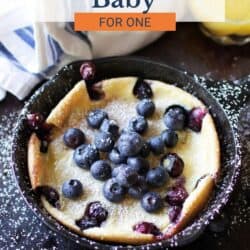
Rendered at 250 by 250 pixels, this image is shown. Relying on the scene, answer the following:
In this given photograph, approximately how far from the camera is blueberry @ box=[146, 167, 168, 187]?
1352mm

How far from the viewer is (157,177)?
1.35m

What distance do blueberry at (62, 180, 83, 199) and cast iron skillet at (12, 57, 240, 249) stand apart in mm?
59

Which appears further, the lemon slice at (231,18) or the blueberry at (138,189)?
the lemon slice at (231,18)

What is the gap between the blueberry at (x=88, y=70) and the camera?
4.89ft

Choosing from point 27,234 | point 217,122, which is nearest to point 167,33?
point 217,122

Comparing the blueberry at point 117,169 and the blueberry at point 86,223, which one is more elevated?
the blueberry at point 117,169

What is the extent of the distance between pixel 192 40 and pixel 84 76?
0.34 metres

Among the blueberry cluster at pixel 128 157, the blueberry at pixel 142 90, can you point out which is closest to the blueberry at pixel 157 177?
the blueberry cluster at pixel 128 157

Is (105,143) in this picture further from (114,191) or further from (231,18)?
(231,18)

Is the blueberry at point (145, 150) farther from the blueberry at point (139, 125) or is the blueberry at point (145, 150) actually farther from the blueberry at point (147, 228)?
the blueberry at point (147, 228)

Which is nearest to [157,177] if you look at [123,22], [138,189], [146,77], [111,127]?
[138,189]

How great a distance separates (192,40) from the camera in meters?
1.69

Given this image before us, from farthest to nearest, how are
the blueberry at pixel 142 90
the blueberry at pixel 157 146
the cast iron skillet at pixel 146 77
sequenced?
the blueberry at pixel 142 90 < the blueberry at pixel 157 146 < the cast iron skillet at pixel 146 77

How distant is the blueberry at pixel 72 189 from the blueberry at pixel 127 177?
0.08 m
